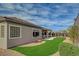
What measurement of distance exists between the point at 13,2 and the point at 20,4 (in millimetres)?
128

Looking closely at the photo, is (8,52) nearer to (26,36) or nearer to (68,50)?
(26,36)

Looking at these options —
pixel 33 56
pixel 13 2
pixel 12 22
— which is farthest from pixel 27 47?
pixel 13 2

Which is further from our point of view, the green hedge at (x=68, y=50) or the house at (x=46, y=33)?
the house at (x=46, y=33)

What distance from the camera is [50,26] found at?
4477 millimetres

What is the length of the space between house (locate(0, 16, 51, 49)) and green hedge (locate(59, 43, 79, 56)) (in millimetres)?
439

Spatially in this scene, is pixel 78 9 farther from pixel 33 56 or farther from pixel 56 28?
pixel 33 56

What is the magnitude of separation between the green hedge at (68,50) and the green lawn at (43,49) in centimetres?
9

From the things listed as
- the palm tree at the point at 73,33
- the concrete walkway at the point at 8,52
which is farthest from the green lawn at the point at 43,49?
the palm tree at the point at 73,33

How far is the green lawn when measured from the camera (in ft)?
14.6

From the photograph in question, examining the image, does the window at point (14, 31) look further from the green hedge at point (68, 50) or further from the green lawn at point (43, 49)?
the green hedge at point (68, 50)

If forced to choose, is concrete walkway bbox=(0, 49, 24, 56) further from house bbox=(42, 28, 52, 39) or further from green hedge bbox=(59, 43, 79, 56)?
green hedge bbox=(59, 43, 79, 56)

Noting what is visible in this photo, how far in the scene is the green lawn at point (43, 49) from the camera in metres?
4.45

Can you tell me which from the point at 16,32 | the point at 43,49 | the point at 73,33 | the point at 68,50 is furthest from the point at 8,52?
the point at 73,33

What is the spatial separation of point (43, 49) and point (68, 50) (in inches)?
17.1
